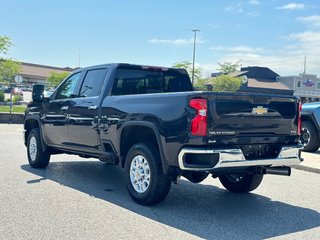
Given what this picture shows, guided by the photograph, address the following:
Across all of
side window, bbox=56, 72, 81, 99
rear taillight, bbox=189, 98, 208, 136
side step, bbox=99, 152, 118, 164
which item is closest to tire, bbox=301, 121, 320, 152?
side window, bbox=56, 72, 81, 99

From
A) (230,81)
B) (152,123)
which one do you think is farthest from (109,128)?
(230,81)

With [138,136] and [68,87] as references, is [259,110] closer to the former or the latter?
[138,136]

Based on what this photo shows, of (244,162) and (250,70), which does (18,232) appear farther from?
(250,70)

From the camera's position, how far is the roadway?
4598mm

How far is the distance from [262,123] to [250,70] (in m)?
84.6

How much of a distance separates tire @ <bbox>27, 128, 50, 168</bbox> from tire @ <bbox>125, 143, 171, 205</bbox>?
9.65ft

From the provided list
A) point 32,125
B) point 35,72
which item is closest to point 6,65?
point 32,125

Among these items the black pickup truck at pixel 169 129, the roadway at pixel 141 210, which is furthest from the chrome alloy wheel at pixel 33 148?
the black pickup truck at pixel 169 129

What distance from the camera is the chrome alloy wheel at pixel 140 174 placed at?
5680mm

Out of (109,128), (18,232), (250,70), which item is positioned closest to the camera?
(18,232)

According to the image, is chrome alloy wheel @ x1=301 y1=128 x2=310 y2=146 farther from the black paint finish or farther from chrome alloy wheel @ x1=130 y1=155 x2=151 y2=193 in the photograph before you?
chrome alloy wheel @ x1=130 y1=155 x2=151 y2=193

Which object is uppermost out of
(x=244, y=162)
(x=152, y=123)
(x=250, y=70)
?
(x=250, y=70)

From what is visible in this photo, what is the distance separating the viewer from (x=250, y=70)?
87.6 m

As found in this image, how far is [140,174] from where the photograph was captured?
5762mm
